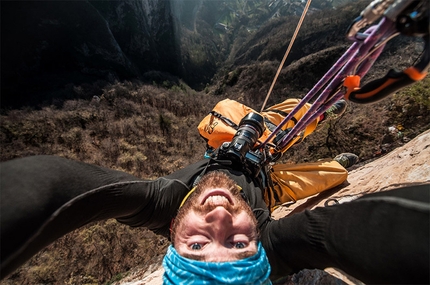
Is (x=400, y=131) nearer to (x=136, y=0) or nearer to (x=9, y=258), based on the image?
(x=9, y=258)

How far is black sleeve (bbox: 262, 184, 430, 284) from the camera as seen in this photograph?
626 millimetres

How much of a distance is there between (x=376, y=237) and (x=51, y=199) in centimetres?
118

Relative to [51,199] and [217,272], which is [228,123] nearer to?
[217,272]

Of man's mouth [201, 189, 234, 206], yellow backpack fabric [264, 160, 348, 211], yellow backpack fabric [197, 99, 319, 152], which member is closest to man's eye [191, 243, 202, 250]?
man's mouth [201, 189, 234, 206]

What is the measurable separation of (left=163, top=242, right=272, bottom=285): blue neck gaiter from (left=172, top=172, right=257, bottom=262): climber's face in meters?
0.05

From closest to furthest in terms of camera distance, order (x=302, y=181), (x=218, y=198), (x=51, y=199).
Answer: (x=51, y=199), (x=218, y=198), (x=302, y=181)

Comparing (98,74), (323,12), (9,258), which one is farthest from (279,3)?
(9,258)

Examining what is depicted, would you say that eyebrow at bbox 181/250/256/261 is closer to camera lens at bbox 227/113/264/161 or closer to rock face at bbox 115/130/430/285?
rock face at bbox 115/130/430/285

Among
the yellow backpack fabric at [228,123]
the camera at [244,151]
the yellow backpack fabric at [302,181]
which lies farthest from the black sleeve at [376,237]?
the yellow backpack fabric at [228,123]

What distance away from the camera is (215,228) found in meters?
1.20

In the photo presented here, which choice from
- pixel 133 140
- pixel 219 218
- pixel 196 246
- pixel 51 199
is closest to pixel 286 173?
pixel 219 218

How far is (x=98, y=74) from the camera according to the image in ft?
74.3

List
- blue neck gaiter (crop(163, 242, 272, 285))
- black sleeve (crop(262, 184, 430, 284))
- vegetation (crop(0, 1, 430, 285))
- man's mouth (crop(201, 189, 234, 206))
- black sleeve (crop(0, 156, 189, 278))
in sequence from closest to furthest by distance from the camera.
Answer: black sleeve (crop(262, 184, 430, 284))
black sleeve (crop(0, 156, 189, 278))
blue neck gaiter (crop(163, 242, 272, 285))
man's mouth (crop(201, 189, 234, 206))
vegetation (crop(0, 1, 430, 285))

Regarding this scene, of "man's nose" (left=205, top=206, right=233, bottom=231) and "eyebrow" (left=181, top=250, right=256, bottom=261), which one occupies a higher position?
"man's nose" (left=205, top=206, right=233, bottom=231)
